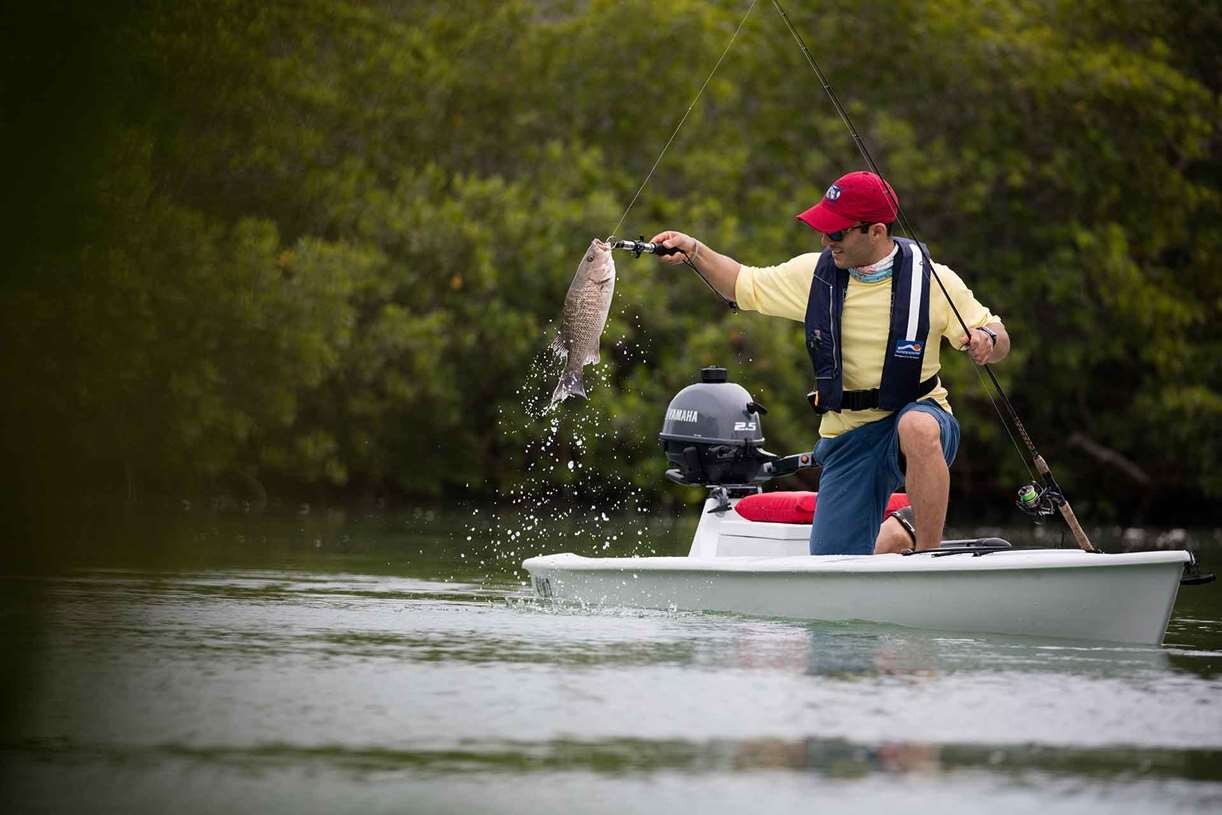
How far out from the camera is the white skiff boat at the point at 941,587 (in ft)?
24.6

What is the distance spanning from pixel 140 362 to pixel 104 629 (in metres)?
11.4

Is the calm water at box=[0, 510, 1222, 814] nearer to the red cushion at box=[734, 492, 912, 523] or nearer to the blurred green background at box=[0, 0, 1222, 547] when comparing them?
the red cushion at box=[734, 492, 912, 523]

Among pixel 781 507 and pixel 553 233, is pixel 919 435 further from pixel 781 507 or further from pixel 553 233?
pixel 553 233

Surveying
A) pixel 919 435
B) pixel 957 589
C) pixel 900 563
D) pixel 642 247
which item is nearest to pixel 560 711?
pixel 900 563

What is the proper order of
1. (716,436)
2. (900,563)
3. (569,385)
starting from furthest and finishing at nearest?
(716,436) < (569,385) < (900,563)

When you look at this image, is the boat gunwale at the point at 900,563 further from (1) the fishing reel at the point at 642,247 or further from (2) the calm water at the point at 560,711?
(1) the fishing reel at the point at 642,247

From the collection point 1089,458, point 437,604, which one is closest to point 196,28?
point 1089,458

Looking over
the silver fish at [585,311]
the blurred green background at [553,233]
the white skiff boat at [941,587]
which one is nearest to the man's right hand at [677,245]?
the silver fish at [585,311]

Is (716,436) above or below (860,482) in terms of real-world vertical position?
above

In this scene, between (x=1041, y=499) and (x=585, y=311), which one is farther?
(x=585, y=311)

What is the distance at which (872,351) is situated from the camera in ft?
26.6

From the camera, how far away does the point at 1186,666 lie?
7.26m

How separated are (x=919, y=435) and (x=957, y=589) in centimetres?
59

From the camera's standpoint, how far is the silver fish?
8289 millimetres
